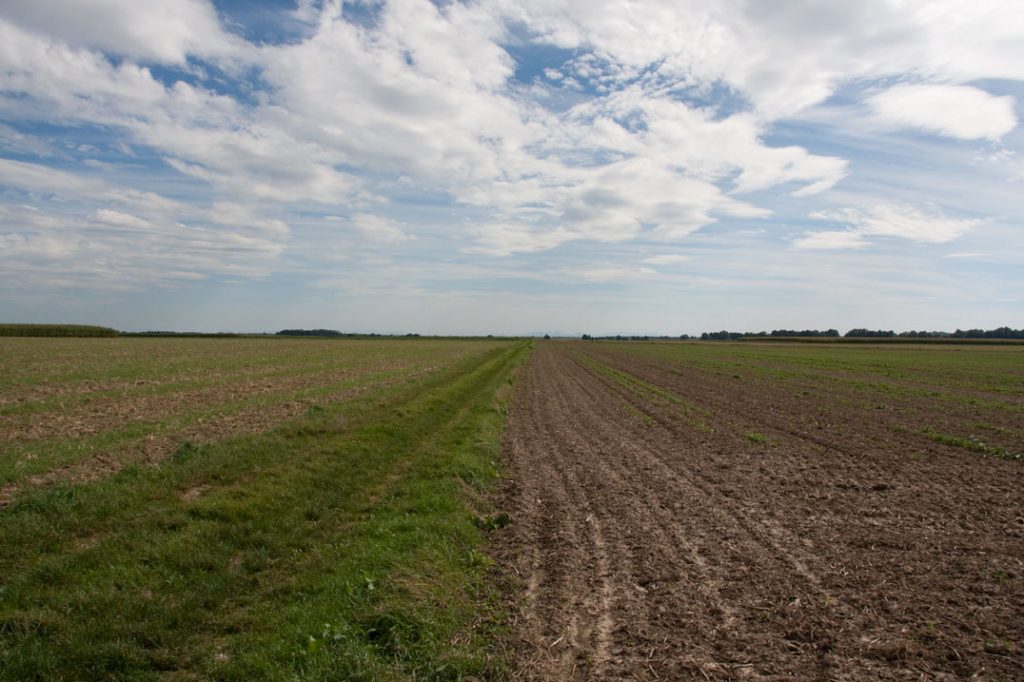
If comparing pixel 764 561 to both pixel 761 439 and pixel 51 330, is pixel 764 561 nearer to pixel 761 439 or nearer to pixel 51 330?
A: pixel 761 439

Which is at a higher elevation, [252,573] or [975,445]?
[975,445]

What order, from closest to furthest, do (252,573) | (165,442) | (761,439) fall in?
(252,573), (165,442), (761,439)

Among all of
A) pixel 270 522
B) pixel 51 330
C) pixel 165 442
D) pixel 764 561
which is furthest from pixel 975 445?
pixel 51 330

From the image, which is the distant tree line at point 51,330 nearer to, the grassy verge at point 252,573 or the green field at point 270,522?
the green field at point 270,522

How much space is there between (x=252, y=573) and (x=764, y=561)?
20.2ft

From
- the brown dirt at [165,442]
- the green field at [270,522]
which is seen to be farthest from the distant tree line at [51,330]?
the brown dirt at [165,442]

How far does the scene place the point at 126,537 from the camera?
7.71 metres

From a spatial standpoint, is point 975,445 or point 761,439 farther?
point 761,439

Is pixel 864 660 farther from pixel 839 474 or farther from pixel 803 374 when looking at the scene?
pixel 803 374

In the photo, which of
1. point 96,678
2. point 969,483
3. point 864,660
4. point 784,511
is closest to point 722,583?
point 864,660

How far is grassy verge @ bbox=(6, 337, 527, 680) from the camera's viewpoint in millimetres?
5047

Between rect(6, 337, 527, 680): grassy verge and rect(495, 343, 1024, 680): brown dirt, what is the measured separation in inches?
34.3

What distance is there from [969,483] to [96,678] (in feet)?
45.4

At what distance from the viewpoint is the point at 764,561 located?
7.28 m
